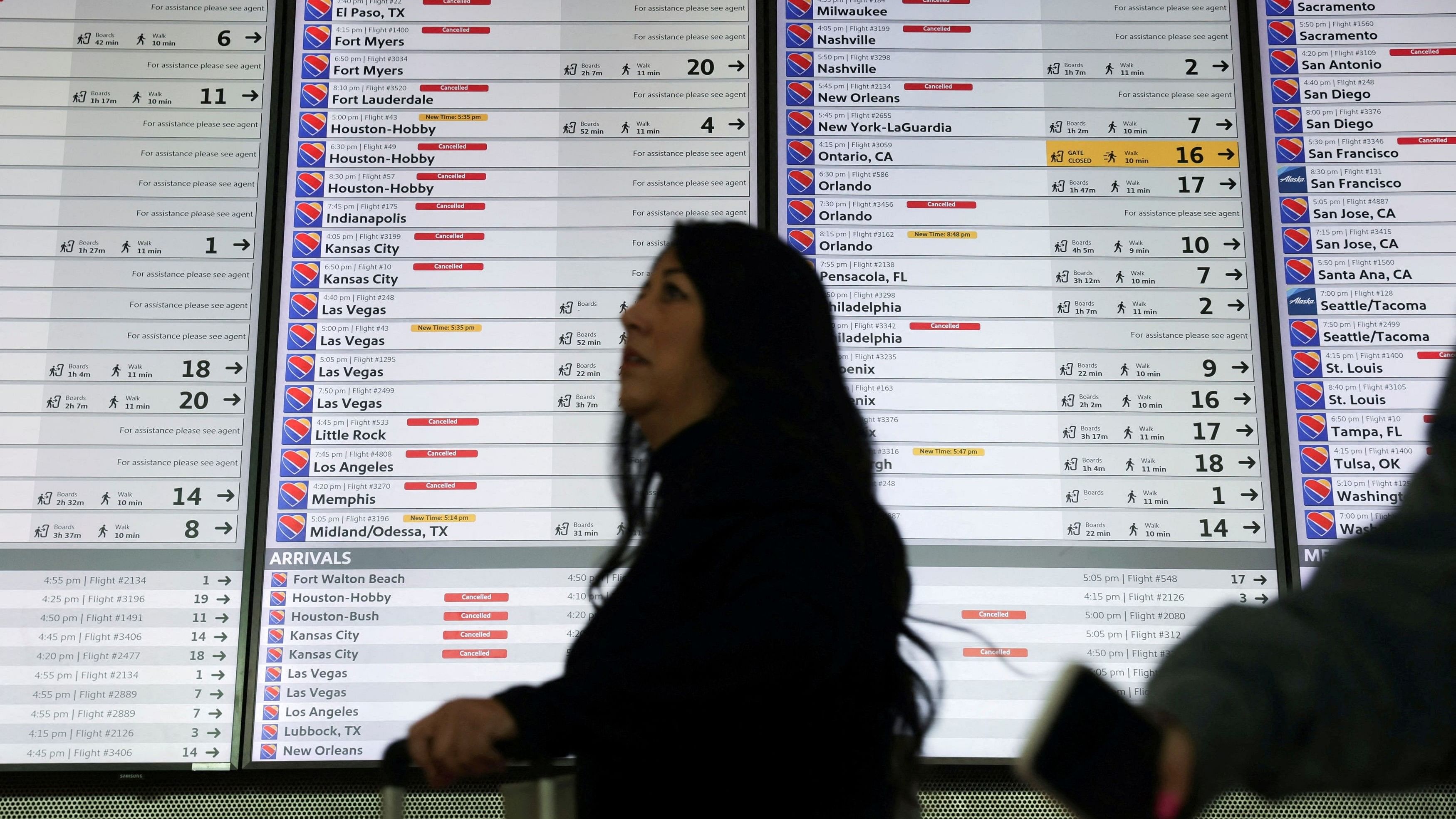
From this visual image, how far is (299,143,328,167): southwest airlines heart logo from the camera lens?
2.46 meters

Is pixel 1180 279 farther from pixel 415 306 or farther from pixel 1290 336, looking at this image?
pixel 415 306

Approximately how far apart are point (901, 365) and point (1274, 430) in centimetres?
76

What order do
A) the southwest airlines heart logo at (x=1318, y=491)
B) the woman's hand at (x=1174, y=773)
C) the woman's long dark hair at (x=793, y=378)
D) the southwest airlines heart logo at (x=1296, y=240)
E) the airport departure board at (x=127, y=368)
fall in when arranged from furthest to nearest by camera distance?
1. the southwest airlines heart logo at (x=1296, y=240)
2. the southwest airlines heart logo at (x=1318, y=491)
3. the airport departure board at (x=127, y=368)
4. the woman's long dark hair at (x=793, y=378)
5. the woman's hand at (x=1174, y=773)

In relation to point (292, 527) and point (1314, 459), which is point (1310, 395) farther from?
point (292, 527)

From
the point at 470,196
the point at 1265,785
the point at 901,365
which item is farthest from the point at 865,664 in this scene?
the point at 470,196

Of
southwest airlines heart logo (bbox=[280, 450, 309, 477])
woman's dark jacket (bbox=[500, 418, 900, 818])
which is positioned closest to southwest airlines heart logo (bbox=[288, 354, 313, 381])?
southwest airlines heart logo (bbox=[280, 450, 309, 477])

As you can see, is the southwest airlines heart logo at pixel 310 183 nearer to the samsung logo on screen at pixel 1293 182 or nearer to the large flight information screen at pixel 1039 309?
the large flight information screen at pixel 1039 309

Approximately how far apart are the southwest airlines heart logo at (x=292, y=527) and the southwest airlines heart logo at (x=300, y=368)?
0.28 metres

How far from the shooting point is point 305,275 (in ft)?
7.89

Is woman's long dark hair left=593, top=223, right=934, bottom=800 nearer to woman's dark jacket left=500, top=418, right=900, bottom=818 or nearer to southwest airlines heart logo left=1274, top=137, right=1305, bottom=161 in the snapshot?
woman's dark jacket left=500, top=418, right=900, bottom=818

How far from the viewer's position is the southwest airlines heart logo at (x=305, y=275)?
7.88ft

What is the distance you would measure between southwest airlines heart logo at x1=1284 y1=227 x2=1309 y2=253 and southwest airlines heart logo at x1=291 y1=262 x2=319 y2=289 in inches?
79.1

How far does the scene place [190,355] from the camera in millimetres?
2369

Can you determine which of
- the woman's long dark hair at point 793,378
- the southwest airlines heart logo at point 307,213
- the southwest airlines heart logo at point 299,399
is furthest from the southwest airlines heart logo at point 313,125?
the woman's long dark hair at point 793,378
